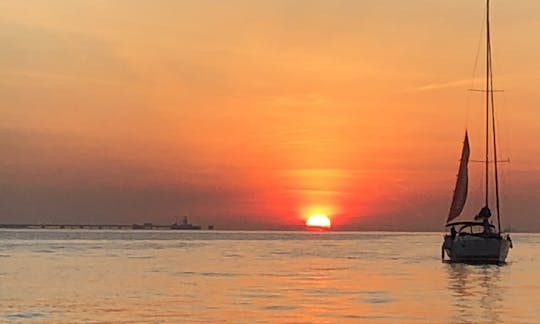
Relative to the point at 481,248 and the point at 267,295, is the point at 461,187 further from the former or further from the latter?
the point at 267,295

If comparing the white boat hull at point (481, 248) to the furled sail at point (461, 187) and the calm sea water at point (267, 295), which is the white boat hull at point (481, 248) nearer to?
the calm sea water at point (267, 295)

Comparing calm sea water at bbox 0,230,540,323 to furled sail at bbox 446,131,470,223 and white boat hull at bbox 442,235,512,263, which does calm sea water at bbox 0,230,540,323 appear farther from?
furled sail at bbox 446,131,470,223

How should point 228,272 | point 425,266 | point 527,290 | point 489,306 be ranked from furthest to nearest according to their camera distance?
point 425,266
point 228,272
point 527,290
point 489,306

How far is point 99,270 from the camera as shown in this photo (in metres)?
72.2

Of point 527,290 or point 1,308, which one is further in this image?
point 527,290

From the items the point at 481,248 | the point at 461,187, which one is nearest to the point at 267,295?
the point at 481,248

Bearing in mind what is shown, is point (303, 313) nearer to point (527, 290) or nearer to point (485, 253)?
point (527, 290)

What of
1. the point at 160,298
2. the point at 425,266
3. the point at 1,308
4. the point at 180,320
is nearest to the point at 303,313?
the point at 180,320

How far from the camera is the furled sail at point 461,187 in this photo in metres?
80.2

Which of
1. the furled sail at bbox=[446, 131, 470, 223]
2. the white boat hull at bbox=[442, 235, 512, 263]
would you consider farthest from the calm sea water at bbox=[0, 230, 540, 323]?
the furled sail at bbox=[446, 131, 470, 223]

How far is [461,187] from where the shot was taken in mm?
80875

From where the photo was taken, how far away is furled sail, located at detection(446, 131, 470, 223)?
80.2 m

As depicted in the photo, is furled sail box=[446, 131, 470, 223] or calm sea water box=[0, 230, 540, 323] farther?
furled sail box=[446, 131, 470, 223]

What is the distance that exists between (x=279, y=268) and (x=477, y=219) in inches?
601
